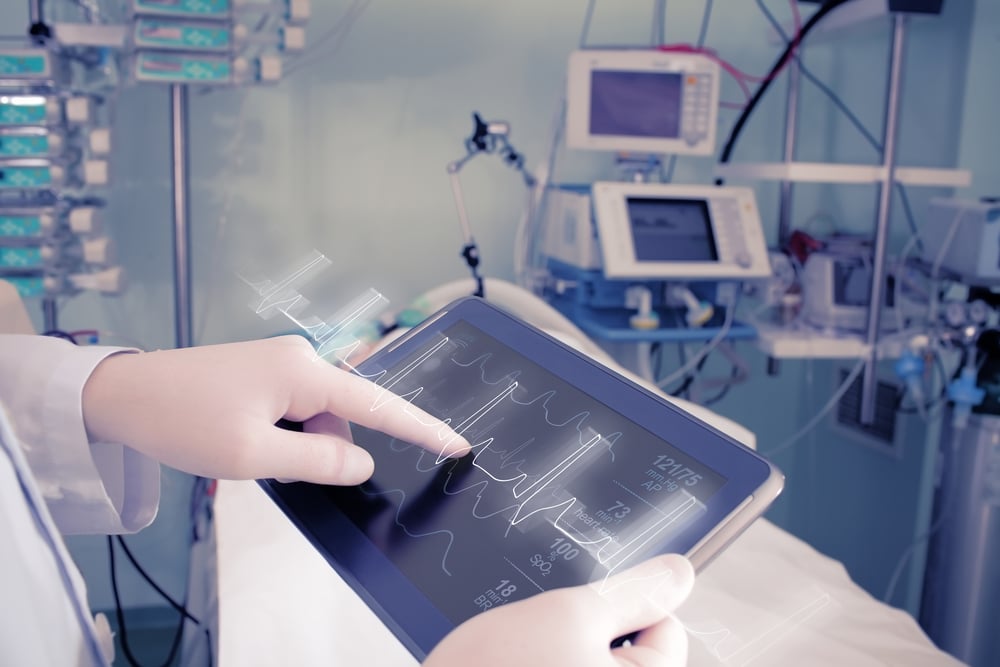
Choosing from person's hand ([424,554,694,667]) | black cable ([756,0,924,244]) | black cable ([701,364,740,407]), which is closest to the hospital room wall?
black cable ([756,0,924,244])

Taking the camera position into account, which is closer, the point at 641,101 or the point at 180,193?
the point at 180,193

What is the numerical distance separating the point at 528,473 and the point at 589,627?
0.56 feet

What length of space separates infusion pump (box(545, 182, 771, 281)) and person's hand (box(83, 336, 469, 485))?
1198mm

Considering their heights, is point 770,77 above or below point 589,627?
above

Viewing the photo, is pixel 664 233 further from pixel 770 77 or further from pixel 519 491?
pixel 519 491

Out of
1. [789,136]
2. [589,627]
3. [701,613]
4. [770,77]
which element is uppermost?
[770,77]

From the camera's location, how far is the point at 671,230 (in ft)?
6.49

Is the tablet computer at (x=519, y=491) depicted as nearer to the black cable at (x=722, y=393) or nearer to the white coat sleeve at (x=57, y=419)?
the white coat sleeve at (x=57, y=419)

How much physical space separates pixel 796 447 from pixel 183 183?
199 cm

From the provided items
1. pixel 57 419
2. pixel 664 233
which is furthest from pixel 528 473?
pixel 664 233

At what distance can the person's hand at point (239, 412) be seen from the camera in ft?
2.18

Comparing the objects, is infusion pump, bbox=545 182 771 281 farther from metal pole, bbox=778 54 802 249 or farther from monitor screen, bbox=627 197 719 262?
metal pole, bbox=778 54 802 249

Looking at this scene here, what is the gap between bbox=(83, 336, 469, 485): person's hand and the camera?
0.66m

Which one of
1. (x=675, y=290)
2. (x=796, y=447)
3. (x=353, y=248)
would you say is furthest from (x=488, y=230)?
(x=796, y=447)
